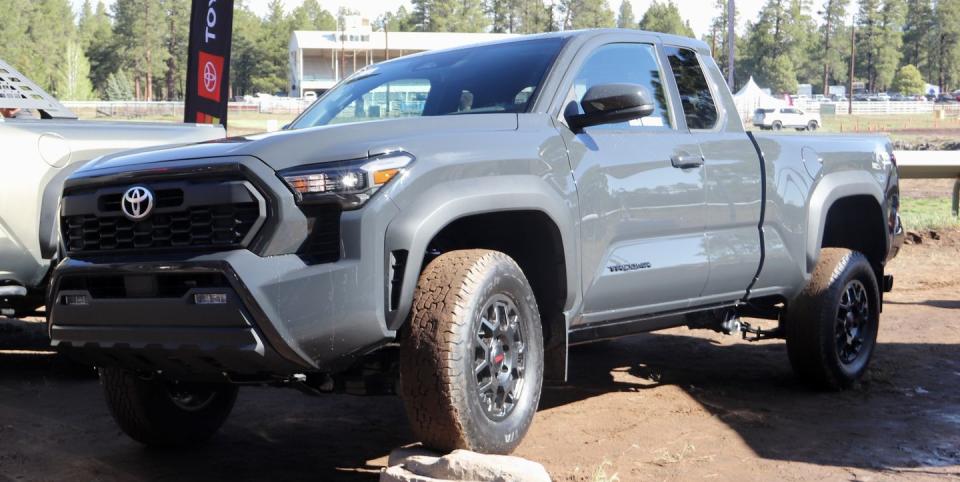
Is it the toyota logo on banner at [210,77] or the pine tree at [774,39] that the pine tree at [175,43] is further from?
the toyota logo on banner at [210,77]

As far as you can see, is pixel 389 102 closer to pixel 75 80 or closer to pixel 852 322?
pixel 852 322

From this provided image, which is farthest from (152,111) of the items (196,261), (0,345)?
(196,261)

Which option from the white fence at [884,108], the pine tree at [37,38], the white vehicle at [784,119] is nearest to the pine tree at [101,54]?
the pine tree at [37,38]

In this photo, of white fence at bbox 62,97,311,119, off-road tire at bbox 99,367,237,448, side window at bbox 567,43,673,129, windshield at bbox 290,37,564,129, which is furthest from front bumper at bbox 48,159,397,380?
white fence at bbox 62,97,311,119

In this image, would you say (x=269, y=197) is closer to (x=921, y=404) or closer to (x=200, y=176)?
(x=200, y=176)

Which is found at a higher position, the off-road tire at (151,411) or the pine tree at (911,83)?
the pine tree at (911,83)

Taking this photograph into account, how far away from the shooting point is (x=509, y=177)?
458cm

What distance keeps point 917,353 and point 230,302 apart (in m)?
5.47

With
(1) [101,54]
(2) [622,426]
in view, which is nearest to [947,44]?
(1) [101,54]

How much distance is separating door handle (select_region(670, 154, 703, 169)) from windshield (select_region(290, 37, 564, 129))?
78cm

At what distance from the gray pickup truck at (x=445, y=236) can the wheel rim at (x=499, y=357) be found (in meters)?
0.01

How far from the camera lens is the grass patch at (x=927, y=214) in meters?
13.9

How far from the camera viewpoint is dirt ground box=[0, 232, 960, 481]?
16.2ft

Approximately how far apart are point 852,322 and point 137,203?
4438 mm
